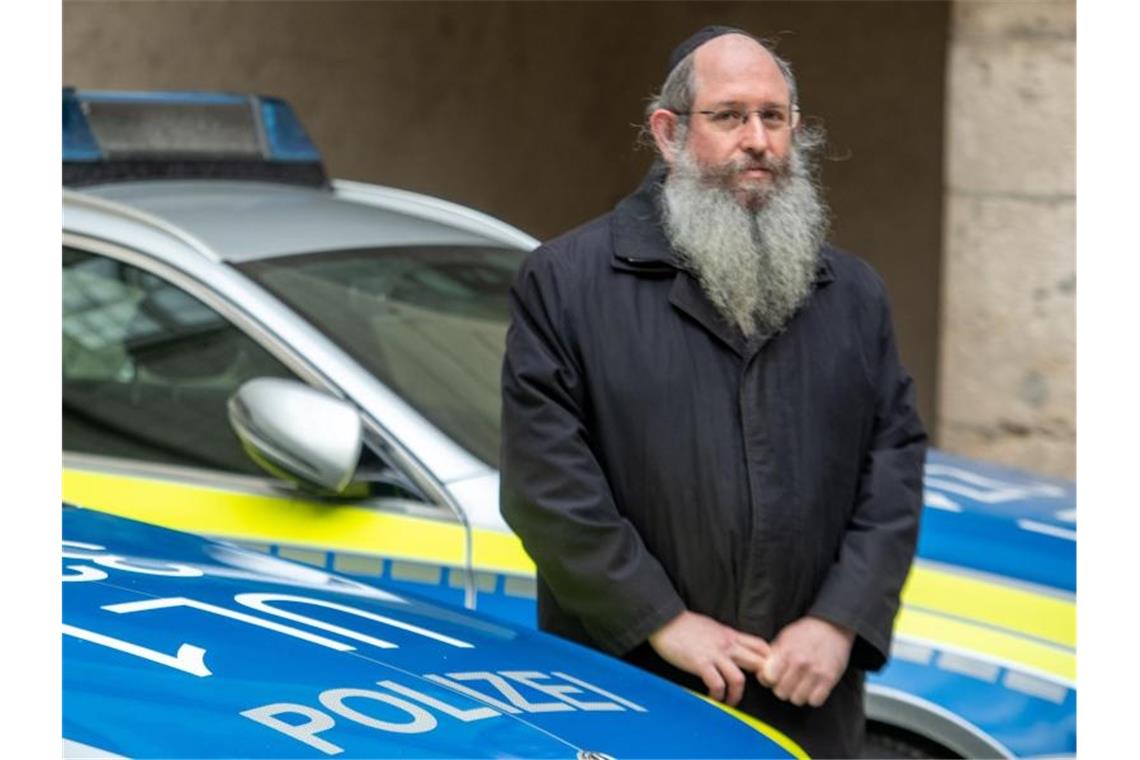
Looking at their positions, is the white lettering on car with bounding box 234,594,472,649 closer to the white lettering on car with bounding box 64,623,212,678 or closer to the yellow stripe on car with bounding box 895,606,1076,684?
the white lettering on car with bounding box 64,623,212,678

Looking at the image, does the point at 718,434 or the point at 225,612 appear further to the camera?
the point at 718,434

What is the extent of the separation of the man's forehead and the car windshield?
40.5 inches

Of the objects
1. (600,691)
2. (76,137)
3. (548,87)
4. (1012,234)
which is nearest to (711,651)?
(600,691)

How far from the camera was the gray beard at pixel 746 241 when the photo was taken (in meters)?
3.12

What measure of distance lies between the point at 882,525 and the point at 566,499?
0.50 metres

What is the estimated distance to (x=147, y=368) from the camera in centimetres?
430

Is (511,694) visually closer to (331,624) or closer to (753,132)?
(331,624)

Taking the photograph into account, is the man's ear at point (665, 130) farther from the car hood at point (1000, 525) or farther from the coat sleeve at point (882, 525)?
the car hood at point (1000, 525)

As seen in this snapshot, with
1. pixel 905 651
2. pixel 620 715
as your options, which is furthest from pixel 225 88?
pixel 620 715

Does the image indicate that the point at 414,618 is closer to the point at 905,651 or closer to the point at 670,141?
the point at 670,141

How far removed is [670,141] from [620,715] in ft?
3.39

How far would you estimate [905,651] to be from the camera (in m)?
3.70

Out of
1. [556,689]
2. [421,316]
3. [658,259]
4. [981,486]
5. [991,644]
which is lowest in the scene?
[991,644]

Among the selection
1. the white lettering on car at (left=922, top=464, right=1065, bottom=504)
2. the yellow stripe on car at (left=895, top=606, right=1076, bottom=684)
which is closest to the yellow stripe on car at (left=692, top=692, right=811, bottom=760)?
the yellow stripe on car at (left=895, top=606, right=1076, bottom=684)
